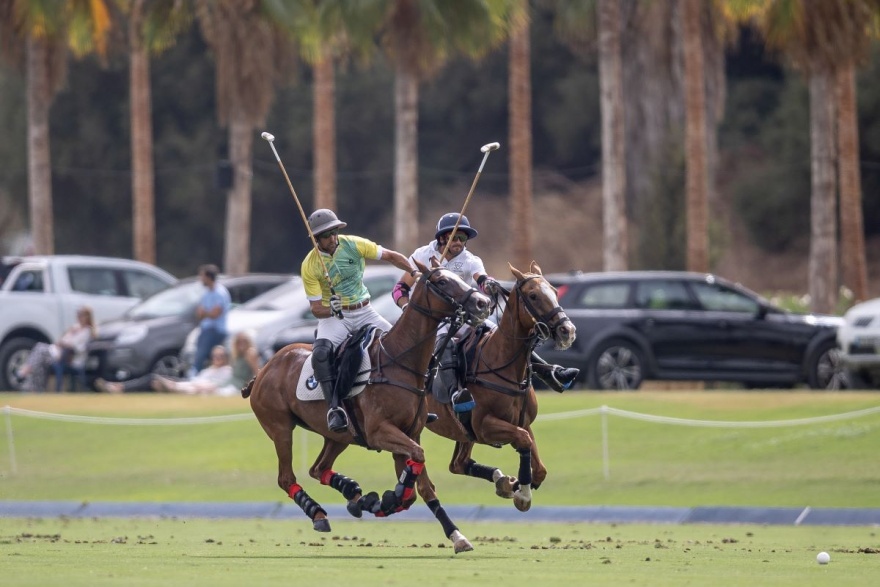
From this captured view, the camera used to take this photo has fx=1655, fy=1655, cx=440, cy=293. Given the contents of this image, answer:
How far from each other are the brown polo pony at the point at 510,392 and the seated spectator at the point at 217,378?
9.47 m

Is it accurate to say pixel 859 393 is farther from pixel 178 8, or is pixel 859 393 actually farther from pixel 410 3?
pixel 178 8

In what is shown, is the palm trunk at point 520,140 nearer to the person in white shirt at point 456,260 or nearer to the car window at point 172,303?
the car window at point 172,303

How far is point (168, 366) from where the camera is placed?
27297 millimetres

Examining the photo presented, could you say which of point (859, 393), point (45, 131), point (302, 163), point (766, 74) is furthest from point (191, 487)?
point (766, 74)

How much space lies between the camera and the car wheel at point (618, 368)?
82.1 ft

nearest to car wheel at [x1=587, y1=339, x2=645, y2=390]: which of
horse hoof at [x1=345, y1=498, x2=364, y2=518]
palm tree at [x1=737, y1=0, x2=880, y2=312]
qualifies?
palm tree at [x1=737, y1=0, x2=880, y2=312]

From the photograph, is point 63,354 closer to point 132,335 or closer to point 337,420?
point 132,335

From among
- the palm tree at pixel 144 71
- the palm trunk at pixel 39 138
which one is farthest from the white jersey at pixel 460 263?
the palm trunk at pixel 39 138

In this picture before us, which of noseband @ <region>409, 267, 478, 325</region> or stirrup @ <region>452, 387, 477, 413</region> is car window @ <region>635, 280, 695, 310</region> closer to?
stirrup @ <region>452, 387, 477, 413</region>

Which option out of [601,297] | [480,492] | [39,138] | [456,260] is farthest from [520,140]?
→ [456,260]

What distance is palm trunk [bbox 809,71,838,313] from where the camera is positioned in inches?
1265

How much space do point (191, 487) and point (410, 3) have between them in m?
14.4

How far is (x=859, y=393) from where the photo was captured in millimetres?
23297

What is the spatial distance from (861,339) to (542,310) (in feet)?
37.3
